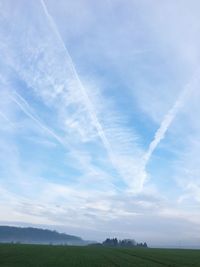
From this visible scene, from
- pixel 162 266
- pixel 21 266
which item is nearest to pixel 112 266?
pixel 162 266

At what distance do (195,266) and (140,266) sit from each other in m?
8.48

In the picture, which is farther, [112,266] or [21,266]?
[112,266]

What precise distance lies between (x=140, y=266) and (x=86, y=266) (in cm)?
760

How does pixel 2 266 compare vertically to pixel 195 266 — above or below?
below

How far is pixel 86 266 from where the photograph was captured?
166ft

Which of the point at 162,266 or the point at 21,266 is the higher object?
the point at 162,266

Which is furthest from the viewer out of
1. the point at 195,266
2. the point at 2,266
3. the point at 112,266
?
the point at 195,266

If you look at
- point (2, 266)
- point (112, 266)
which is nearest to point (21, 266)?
point (2, 266)

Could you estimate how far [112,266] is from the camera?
164ft

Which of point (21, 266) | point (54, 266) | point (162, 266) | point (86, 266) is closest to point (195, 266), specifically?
point (162, 266)

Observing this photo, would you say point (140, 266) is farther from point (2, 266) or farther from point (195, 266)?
point (2, 266)

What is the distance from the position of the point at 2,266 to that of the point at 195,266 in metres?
27.3

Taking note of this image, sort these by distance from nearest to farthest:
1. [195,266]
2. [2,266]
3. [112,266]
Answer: [2,266] → [112,266] → [195,266]

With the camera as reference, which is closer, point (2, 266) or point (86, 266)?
point (2, 266)
